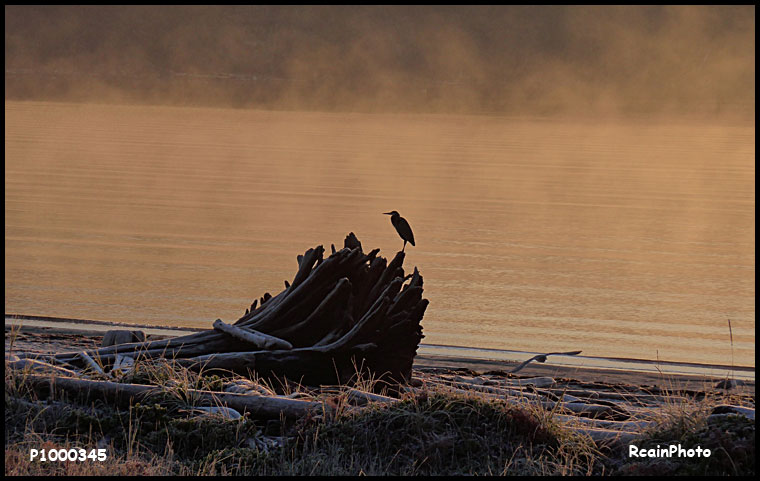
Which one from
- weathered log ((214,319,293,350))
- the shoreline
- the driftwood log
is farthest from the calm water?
weathered log ((214,319,293,350))

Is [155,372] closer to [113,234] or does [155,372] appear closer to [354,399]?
[354,399]

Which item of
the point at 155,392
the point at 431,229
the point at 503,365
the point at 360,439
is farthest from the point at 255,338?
the point at 431,229

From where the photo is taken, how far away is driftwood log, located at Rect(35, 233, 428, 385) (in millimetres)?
9000

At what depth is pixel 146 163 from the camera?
3303 cm

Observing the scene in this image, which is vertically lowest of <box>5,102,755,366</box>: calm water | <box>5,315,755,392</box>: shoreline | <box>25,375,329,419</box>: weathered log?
<box>25,375,329,419</box>: weathered log

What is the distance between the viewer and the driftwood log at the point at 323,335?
29.5 ft

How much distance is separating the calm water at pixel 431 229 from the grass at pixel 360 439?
525 centimetres

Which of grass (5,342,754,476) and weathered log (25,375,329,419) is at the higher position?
weathered log (25,375,329,419)

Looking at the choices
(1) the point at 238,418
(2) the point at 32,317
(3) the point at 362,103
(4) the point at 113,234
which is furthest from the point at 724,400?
(3) the point at 362,103

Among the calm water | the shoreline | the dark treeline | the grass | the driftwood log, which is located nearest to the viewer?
the grass

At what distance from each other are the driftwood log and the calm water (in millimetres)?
3719
